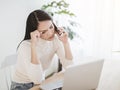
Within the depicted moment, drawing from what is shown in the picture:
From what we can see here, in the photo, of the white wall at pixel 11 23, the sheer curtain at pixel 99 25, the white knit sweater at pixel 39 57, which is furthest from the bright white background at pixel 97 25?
the white knit sweater at pixel 39 57

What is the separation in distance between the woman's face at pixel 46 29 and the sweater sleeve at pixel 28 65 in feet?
0.48

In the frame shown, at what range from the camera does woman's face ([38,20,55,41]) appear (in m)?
1.64

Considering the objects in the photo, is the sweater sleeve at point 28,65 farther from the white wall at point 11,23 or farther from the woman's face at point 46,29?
the white wall at point 11,23

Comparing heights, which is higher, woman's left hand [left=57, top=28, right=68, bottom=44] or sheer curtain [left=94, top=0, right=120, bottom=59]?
woman's left hand [left=57, top=28, right=68, bottom=44]

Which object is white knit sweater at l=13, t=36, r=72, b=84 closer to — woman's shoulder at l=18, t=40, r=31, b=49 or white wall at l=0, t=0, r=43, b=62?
woman's shoulder at l=18, t=40, r=31, b=49

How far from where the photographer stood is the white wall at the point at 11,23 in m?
A: 2.14

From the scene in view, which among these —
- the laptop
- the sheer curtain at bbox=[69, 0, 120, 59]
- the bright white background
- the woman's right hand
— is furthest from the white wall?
the laptop

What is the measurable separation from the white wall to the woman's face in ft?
2.01

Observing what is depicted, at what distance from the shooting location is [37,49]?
1720 millimetres

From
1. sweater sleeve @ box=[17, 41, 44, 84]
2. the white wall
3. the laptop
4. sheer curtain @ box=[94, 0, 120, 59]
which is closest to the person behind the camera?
the laptop

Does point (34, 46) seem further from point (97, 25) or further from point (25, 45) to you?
point (97, 25)

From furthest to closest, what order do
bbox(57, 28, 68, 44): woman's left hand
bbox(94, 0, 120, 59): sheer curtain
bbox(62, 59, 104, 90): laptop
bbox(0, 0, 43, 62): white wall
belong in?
bbox(94, 0, 120, 59): sheer curtain → bbox(0, 0, 43, 62): white wall → bbox(57, 28, 68, 44): woman's left hand → bbox(62, 59, 104, 90): laptop

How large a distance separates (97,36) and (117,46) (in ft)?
1.10

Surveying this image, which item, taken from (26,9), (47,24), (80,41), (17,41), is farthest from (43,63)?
(80,41)
